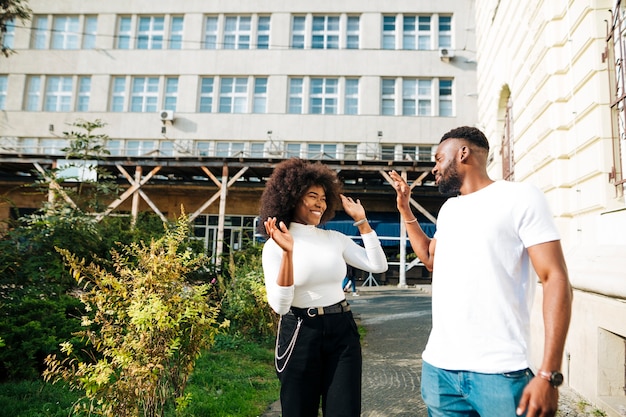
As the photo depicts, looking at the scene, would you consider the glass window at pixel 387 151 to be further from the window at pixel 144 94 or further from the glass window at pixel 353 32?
the window at pixel 144 94

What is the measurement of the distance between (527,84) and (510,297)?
5.81m

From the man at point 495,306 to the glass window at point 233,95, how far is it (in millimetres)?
21323

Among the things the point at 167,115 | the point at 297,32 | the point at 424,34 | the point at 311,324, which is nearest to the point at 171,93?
the point at 167,115

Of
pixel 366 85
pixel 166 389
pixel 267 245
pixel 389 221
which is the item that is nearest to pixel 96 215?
pixel 166 389

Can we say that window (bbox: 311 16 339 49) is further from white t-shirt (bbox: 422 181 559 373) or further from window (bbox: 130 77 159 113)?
white t-shirt (bbox: 422 181 559 373)

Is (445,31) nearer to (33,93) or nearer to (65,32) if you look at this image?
(65,32)

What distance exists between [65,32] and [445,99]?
67.9 feet

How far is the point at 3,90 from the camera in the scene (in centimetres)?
2331

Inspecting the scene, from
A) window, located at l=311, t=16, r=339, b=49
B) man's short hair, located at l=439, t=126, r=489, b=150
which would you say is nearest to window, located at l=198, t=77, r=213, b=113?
window, located at l=311, t=16, r=339, b=49

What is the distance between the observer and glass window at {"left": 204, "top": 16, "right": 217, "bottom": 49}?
22.7m

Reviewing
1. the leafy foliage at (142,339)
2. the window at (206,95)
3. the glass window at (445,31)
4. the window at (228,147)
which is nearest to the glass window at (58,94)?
the window at (206,95)

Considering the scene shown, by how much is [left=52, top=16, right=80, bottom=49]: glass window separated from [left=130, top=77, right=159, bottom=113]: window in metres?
4.18

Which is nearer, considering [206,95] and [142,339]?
[142,339]

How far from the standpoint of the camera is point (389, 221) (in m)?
18.5
